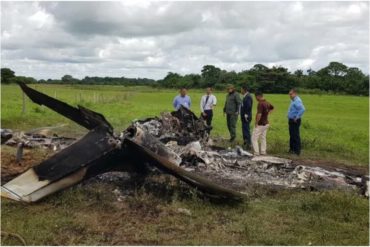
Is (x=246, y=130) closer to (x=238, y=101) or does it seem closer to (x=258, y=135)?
(x=238, y=101)

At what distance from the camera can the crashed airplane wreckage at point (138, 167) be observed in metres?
7.24

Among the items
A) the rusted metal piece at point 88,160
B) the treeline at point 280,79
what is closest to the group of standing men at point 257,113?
the rusted metal piece at point 88,160

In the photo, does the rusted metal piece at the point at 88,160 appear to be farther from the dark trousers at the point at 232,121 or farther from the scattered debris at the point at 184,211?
the dark trousers at the point at 232,121

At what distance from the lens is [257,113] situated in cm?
1327

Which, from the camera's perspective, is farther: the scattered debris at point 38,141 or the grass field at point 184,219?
the scattered debris at point 38,141

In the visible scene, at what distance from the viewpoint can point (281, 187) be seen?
9062mm

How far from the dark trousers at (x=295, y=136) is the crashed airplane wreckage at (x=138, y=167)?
2684mm

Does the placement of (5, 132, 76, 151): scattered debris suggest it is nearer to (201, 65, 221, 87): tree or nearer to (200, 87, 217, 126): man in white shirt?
(200, 87, 217, 126): man in white shirt

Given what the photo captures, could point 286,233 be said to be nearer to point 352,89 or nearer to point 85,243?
point 85,243

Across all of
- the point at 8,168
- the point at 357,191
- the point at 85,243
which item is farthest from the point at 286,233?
the point at 8,168

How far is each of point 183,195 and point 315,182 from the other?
3199 mm

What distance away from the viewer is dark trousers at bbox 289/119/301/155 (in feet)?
45.0

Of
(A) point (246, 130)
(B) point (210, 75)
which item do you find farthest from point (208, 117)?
(B) point (210, 75)

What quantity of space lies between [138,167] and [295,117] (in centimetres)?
650
